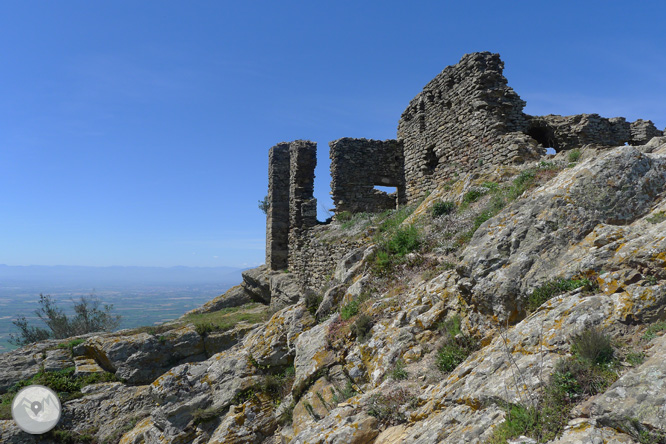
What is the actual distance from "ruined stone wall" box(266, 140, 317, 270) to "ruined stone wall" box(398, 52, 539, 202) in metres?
6.10

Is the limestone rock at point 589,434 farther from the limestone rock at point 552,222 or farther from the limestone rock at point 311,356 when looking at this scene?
the limestone rock at point 311,356

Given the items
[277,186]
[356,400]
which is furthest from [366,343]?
[277,186]

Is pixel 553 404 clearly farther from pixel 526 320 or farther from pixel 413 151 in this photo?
pixel 413 151

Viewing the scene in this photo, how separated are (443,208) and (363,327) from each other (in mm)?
4359

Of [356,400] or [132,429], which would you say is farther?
[132,429]

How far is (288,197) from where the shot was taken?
73.2 feet

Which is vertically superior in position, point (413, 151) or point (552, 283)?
point (413, 151)

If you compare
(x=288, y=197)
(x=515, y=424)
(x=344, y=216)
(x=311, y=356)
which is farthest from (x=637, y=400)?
(x=288, y=197)

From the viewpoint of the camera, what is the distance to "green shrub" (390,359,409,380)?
18.8 ft

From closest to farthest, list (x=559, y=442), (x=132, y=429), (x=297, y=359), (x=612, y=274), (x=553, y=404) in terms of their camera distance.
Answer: (x=559, y=442)
(x=553, y=404)
(x=612, y=274)
(x=297, y=359)
(x=132, y=429)

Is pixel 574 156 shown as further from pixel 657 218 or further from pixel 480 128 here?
pixel 480 128

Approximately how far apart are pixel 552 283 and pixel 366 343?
346cm

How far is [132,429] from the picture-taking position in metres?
11.5

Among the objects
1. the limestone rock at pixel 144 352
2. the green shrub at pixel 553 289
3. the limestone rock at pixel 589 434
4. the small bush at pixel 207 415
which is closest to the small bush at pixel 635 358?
the limestone rock at pixel 589 434
